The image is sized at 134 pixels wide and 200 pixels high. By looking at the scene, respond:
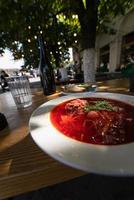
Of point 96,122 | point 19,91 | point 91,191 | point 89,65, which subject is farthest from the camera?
point 89,65

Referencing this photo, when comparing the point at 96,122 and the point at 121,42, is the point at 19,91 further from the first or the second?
the point at 121,42

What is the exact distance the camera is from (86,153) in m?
0.32

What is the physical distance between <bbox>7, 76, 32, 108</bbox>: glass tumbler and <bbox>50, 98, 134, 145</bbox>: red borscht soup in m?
0.33

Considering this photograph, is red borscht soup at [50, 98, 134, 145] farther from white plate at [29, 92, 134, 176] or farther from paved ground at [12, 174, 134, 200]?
paved ground at [12, 174, 134, 200]

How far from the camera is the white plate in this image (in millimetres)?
278

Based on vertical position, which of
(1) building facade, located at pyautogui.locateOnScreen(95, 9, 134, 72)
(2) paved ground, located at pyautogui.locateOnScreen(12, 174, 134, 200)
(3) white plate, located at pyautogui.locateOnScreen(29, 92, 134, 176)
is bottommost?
(2) paved ground, located at pyautogui.locateOnScreen(12, 174, 134, 200)

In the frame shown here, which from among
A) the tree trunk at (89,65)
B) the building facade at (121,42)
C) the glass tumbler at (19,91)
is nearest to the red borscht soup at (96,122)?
the glass tumbler at (19,91)

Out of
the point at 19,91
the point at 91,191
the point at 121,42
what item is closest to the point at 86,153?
the point at 19,91

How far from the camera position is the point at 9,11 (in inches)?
72.6

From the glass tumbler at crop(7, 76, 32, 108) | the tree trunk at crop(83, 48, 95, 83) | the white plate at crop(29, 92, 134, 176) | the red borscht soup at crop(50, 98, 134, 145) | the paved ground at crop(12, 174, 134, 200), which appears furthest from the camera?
the tree trunk at crop(83, 48, 95, 83)

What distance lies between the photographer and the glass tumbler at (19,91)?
2.81 feet

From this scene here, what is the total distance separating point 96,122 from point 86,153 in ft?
0.51

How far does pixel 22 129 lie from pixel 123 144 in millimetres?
391

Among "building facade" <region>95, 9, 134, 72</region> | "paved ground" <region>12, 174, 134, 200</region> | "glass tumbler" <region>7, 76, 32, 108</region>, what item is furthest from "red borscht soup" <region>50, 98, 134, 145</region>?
"building facade" <region>95, 9, 134, 72</region>
